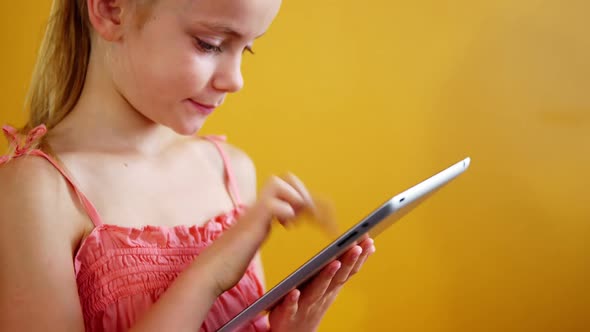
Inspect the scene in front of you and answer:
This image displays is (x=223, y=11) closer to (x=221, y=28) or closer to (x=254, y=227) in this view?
(x=221, y=28)

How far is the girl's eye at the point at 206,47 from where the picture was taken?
0.76 metres

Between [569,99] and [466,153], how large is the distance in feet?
0.70

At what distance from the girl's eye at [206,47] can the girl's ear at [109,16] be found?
0.08 m

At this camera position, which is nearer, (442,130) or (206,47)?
(206,47)

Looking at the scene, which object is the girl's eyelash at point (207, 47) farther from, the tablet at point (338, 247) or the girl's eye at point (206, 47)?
the tablet at point (338, 247)

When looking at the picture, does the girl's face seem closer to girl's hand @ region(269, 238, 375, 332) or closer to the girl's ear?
the girl's ear

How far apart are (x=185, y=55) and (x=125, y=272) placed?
236 mm

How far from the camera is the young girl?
727 mm

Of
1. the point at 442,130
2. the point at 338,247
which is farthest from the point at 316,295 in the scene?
the point at 442,130

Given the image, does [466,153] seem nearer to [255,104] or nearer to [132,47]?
[255,104]

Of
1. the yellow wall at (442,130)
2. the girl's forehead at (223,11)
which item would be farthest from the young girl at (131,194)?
the yellow wall at (442,130)

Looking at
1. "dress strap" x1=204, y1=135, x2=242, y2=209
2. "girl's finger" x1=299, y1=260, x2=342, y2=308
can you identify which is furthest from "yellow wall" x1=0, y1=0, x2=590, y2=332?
"girl's finger" x1=299, y1=260, x2=342, y2=308

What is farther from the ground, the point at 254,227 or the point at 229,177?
the point at 229,177

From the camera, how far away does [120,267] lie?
0.79 metres
